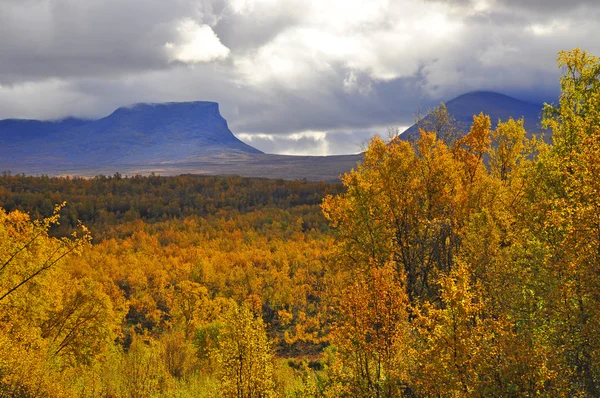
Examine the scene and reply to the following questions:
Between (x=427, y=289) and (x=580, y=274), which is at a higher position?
(x=580, y=274)

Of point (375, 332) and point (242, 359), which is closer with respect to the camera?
point (375, 332)

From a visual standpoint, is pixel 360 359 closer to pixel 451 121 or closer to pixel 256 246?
pixel 451 121

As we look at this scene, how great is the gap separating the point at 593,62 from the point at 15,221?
40.1 m

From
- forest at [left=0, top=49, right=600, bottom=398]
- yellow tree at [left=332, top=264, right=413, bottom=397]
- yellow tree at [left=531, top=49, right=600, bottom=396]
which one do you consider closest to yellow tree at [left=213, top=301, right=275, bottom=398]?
forest at [left=0, top=49, right=600, bottom=398]

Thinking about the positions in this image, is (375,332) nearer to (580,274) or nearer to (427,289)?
(580,274)

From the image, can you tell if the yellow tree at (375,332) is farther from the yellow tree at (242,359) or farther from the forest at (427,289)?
the yellow tree at (242,359)

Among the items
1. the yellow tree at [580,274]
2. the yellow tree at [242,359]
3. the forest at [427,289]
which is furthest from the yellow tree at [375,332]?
the yellow tree at [580,274]

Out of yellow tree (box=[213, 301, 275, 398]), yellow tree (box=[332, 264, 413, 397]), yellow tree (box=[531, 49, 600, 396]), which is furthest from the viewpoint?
yellow tree (box=[213, 301, 275, 398])

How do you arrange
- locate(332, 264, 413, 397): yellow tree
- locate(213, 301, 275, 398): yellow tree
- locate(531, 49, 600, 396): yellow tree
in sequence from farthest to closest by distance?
1. locate(213, 301, 275, 398): yellow tree
2. locate(332, 264, 413, 397): yellow tree
3. locate(531, 49, 600, 396): yellow tree

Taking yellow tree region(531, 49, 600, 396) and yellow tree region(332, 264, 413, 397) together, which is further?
yellow tree region(332, 264, 413, 397)

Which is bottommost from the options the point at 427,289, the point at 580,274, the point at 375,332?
the point at 427,289

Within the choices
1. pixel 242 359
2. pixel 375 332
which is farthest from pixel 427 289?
pixel 242 359

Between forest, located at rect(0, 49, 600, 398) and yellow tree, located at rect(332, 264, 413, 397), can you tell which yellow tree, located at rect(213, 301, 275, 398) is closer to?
forest, located at rect(0, 49, 600, 398)

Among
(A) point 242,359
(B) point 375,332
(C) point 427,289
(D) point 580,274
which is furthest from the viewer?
(C) point 427,289
